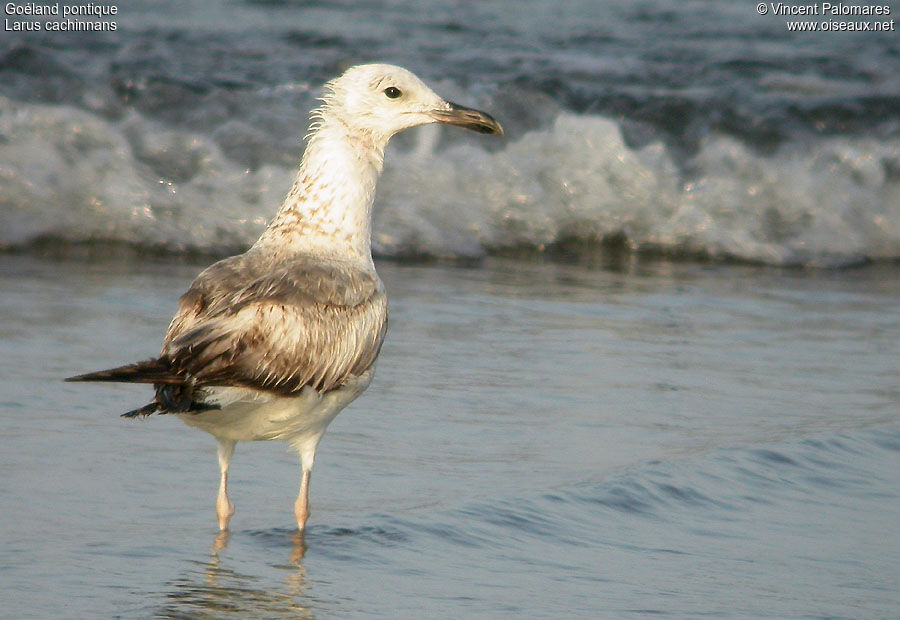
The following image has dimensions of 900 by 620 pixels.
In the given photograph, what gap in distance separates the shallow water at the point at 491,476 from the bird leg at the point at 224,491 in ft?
0.33

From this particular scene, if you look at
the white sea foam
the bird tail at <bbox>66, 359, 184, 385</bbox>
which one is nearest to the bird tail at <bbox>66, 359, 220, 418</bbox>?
the bird tail at <bbox>66, 359, 184, 385</bbox>

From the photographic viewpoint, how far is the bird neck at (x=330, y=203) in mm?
5512

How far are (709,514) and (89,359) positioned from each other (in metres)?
3.11

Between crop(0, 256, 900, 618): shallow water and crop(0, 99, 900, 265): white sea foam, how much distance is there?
1.68 meters

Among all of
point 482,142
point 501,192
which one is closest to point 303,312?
point 501,192

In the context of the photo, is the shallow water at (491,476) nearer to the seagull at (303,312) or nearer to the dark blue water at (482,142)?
the seagull at (303,312)

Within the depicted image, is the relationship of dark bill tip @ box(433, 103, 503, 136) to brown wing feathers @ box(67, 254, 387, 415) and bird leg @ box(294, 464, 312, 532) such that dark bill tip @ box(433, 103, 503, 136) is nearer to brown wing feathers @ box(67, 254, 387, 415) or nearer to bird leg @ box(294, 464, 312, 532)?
brown wing feathers @ box(67, 254, 387, 415)

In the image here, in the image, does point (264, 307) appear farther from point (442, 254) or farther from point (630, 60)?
point (630, 60)

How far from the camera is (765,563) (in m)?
5.09

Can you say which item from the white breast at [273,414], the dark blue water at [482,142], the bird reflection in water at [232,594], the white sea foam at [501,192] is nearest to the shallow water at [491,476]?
Result: the bird reflection in water at [232,594]

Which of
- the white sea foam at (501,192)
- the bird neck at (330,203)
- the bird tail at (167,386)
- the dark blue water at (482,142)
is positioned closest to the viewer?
the bird tail at (167,386)

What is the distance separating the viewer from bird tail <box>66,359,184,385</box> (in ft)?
13.6

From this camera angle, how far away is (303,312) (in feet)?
16.3

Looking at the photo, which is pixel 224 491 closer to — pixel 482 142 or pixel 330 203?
pixel 330 203
